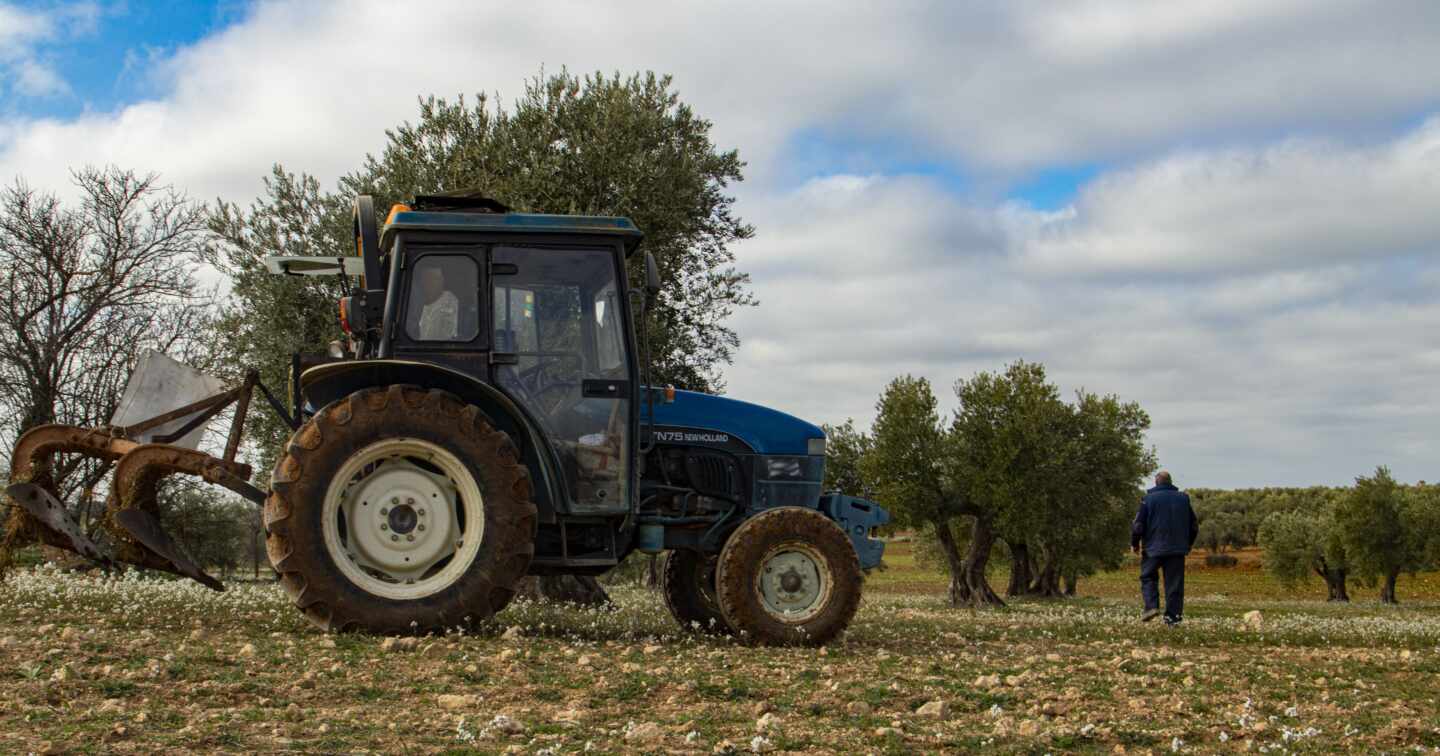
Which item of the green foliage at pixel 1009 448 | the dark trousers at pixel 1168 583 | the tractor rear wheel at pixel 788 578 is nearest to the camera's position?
the tractor rear wheel at pixel 788 578

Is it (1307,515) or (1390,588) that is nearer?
(1390,588)

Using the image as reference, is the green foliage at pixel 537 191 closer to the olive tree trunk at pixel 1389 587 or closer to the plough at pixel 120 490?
the plough at pixel 120 490

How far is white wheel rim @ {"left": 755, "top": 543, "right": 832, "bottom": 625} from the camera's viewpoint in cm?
866

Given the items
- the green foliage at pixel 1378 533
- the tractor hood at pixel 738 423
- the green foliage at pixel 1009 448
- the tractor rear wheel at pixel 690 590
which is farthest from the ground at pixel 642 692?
the green foliage at pixel 1378 533

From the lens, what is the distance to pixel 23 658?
6195 mm

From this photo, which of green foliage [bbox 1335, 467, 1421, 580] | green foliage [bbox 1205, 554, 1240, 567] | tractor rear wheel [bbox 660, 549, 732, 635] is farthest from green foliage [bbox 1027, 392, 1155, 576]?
green foliage [bbox 1205, 554, 1240, 567]

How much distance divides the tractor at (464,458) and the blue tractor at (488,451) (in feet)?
0.04

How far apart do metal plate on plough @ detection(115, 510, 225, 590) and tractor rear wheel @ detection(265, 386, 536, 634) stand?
98 cm

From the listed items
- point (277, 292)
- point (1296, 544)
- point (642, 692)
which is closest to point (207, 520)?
point (277, 292)

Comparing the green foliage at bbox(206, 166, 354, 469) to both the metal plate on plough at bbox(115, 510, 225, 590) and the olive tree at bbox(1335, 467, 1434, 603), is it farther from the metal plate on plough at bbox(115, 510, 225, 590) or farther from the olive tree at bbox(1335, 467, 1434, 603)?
the olive tree at bbox(1335, 467, 1434, 603)

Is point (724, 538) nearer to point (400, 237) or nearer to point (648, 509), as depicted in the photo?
point (648, 509)

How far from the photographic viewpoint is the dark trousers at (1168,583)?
42.8 ft

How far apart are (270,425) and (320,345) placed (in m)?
1.48

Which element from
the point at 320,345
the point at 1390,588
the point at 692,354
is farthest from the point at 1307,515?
the point at 320,345
